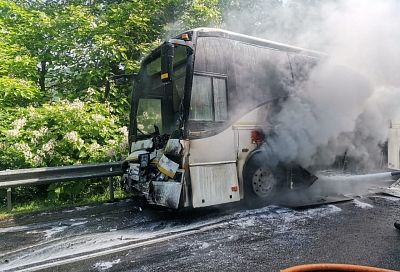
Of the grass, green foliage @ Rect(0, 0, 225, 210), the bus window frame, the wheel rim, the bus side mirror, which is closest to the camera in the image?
the bus side mirror

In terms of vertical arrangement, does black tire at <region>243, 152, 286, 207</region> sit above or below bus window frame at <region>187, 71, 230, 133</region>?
below

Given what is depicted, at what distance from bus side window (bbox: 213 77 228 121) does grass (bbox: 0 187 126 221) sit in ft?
11.2

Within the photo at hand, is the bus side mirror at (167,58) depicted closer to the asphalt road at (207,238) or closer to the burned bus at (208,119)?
the burned bus at (208,119)

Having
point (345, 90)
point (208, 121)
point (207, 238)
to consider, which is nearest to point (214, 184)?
point (208, 121)

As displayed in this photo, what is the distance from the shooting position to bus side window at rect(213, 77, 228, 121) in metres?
5.69

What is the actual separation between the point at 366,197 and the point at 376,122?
2012mm

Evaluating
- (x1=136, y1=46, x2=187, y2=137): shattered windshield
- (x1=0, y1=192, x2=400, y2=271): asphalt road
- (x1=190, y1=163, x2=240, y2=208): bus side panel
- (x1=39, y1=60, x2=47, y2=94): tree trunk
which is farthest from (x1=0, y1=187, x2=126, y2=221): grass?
(x1=39, y1=60, x2=47, y2=94): tree trunk

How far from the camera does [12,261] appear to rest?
379cm

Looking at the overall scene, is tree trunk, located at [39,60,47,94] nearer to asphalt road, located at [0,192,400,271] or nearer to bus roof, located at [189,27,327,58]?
asphalt road, located at [0,192,400,271]

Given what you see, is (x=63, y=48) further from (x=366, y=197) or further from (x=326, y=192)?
(x=366, y=197)

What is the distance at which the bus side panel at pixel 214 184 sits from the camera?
5192 millimetres

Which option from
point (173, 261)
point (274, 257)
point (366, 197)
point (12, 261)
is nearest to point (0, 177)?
point (12, 261)

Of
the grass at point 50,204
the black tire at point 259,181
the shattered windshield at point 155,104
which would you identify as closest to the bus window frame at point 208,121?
the shattered windshield at point 155,104

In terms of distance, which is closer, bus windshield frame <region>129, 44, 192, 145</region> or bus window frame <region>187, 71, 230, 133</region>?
bus window frame <region>187, 71, 230, 133</region>
